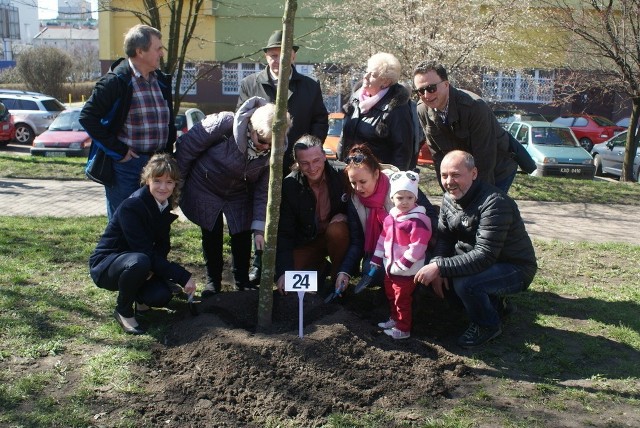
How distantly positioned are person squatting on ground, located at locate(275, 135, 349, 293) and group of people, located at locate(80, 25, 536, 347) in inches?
0.4

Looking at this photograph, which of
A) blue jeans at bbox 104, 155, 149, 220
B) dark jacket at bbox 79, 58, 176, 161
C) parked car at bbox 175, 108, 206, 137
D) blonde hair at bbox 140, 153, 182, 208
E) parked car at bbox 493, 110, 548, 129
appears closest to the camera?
blonde hair at bbox 140, 153, 182, 208

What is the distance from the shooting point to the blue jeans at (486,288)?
4.68 m

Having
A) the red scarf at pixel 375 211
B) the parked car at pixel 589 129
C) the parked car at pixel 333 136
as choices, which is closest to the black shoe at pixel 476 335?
the red scarf at pixel 375 211

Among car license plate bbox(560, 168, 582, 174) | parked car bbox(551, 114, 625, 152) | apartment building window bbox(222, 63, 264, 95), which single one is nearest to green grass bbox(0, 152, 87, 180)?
car license plate bbox(560, 168, 582, 174)

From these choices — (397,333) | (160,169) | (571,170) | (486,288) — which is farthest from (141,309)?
(571,170)

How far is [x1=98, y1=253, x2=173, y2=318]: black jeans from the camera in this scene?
14.9 feet

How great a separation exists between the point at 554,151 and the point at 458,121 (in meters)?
13.3

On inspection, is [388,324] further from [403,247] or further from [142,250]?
[142,250]

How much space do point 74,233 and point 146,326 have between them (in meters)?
3.23

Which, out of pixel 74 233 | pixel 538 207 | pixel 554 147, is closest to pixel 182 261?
pixel 74 233

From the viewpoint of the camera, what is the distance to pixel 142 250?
15.5 feet

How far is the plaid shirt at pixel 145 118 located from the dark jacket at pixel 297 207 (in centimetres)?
105

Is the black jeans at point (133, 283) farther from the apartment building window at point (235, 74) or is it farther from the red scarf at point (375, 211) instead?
the apartment building window at point (235, 74)

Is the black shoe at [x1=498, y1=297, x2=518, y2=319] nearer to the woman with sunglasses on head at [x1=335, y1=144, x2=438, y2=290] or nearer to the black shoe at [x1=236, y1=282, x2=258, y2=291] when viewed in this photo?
the woman with sunglasses on head at [x1=335, y1=144, x2=438, y2=290]
